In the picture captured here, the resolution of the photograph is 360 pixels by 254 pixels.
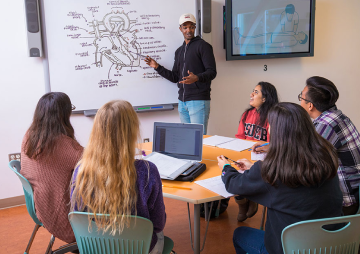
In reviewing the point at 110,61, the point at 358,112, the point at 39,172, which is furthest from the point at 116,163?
the point at 358,112

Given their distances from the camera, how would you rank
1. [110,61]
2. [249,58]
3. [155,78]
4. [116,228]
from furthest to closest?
[249,58]
[155,78]
[110,61]
[116,228]

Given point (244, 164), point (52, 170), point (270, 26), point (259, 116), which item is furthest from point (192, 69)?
point (52, 170)

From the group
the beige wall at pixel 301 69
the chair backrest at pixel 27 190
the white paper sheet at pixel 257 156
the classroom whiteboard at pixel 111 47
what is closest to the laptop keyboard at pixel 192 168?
the white paper sheet at pixel 257 156

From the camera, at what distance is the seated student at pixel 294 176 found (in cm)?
136

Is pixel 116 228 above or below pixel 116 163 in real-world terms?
below

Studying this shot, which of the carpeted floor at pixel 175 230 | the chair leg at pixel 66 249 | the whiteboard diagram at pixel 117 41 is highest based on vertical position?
the whiteboard diagram at pixel 117 41

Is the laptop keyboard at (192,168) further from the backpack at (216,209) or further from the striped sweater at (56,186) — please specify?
the backpack at (216,209)

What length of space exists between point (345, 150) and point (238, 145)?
32.8 inches

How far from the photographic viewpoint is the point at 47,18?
322 cm

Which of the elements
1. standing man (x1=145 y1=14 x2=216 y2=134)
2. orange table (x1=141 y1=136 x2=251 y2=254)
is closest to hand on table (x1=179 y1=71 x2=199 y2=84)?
standing man (x1=145 y1=14 x2=216 y2=134)

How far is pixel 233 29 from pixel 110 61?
150cm

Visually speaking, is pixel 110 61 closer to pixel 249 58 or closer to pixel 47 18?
pixel 47 18

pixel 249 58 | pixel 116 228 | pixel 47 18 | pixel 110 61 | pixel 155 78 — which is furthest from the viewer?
pixel 249 58

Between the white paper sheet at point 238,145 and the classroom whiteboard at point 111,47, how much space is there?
1.37 m
